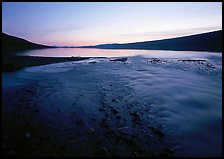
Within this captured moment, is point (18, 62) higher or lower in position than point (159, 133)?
higher

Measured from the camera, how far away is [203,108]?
10.4 metres

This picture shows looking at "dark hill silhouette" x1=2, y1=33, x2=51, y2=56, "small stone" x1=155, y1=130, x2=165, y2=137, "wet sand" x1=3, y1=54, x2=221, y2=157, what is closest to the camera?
→ "wet sand" x1=3, y1=54, x2=221, y2=157

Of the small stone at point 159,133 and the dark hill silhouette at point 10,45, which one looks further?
the dark hill silhouette at point 10,45

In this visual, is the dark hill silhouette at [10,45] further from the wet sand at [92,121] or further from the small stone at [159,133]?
the small stone at [159,133]

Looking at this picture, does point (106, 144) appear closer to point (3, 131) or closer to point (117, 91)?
point (3, 131)

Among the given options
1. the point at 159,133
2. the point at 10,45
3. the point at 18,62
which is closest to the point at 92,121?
the point at 159,133

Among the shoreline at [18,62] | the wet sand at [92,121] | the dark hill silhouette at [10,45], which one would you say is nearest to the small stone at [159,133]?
the wet sand at [92,121]

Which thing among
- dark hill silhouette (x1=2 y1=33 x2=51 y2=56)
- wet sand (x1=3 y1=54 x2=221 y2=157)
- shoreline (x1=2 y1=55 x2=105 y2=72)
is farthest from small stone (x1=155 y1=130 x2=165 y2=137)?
dark hill silhouette (x1=2 y1=33 x2=51 y2=56)

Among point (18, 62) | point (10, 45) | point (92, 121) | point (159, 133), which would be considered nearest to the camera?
point (159, 133)

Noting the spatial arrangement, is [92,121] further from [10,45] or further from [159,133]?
[10,45]

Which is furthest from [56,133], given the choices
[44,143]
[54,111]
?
[54,111]

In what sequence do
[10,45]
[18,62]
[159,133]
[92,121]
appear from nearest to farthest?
1. [159,133]
2. [92,121]
3. [18,62]
4. [10,45]

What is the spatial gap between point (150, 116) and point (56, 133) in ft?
13.9

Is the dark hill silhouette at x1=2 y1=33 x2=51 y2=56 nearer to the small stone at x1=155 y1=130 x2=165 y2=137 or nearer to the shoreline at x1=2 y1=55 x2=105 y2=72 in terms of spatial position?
the shoreline at x1=2 y1=55 x2=105 y2=72
